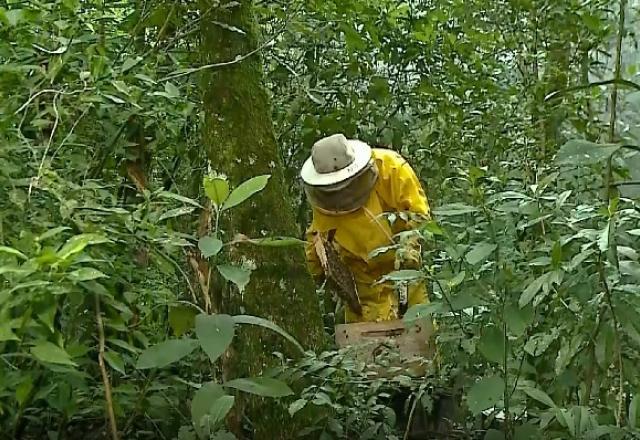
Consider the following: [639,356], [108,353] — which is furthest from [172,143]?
[639,356]

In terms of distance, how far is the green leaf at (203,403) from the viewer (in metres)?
2.03

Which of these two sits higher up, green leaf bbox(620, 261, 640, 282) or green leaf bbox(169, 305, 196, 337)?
green leaf bbox(620, 261, 640, 282)

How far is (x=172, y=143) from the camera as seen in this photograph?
3.68 metres

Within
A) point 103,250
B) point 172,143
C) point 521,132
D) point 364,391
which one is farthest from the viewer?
point 521,132

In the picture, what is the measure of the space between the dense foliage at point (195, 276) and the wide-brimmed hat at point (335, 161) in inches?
19.7

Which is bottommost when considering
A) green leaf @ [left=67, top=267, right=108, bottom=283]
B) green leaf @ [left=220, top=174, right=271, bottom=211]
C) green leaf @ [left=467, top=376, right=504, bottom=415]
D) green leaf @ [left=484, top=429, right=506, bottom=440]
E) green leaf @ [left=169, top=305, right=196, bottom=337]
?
green leaf @ [left=484, top=429, right=506, bottom=440]

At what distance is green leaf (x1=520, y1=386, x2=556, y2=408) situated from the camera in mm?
2139

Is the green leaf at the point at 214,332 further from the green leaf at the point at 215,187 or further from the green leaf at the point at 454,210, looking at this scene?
the green leaf at the point at 454,210

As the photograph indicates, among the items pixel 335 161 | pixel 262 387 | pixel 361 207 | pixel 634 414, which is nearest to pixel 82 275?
pixel 262 387

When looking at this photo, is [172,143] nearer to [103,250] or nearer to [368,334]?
[368,334]

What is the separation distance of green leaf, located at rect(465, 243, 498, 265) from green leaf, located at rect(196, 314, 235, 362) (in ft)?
1.98

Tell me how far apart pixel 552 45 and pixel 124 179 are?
141 inches

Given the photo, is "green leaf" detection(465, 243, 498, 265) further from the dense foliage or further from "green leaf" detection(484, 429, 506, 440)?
"green leaf" detection(484, 429, 506, 440)

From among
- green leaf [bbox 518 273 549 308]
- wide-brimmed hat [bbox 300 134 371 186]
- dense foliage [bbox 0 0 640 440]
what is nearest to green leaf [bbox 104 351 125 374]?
dense foliage [bbox 0 0 640 440]
